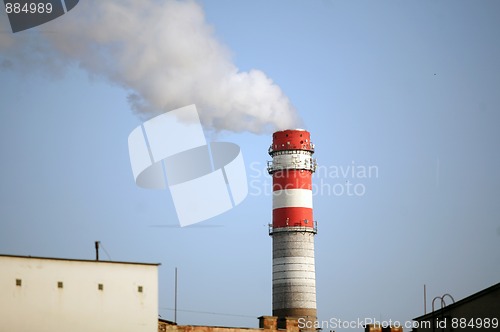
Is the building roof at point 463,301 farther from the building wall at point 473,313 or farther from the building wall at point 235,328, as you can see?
the building wall at point 235,328

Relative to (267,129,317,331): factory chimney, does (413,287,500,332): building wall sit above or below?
below

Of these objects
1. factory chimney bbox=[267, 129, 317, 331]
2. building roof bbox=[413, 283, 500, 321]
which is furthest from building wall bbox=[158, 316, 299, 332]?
factory chimney bbox=[267, 129, 317, 331]

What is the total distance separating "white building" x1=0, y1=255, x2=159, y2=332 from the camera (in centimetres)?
3947

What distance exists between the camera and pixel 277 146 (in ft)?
213

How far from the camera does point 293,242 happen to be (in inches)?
2459

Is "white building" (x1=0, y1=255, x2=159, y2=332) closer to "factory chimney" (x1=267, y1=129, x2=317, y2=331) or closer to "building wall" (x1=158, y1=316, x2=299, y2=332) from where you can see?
"building wall" (x1=158, y1=316, x2=299, y2=332)

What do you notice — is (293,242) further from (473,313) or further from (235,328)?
(473,313)

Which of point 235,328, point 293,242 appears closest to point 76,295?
point 235,328

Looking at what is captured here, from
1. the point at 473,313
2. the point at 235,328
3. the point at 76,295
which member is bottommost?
the point at 473,313

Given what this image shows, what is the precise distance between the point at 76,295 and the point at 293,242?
2374 centimetres

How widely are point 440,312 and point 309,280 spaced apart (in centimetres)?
2058

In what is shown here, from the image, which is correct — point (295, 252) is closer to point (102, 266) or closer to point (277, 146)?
point (277, 146)

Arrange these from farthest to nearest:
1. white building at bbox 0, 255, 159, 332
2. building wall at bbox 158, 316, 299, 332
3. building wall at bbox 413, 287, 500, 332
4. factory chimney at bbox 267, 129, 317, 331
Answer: factory chimney at bbox 267, 129, 317, 331 → building wall at bbox 158, 316, 299, 332 → white building at bbox 0, 255, 159, 332 → building wall at bbox 413, 287, 500, 332

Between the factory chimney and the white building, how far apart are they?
20.2 metres
